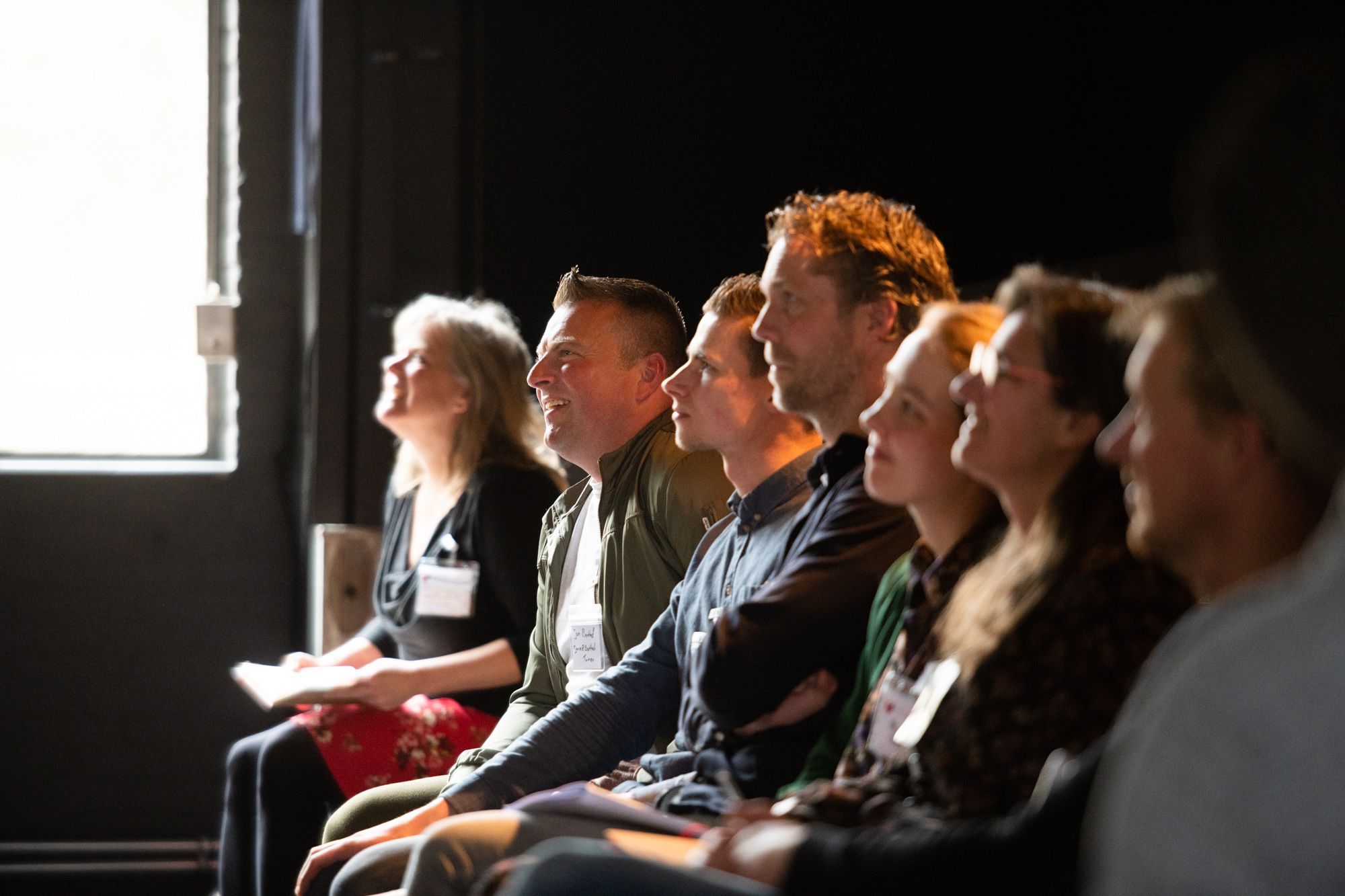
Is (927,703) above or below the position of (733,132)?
below

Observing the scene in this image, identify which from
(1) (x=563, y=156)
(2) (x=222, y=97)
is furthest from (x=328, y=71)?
(1) (x=563, y=156)

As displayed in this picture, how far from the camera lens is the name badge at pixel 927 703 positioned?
1316 millimetres

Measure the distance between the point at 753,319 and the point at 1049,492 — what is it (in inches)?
36.9

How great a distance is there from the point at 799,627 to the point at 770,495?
0.44m

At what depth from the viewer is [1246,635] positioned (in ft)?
2.26

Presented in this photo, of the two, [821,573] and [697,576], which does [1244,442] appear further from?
[697,576]

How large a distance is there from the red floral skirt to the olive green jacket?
1.04ft

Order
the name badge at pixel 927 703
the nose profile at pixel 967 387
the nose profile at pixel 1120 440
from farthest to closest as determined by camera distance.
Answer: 1. the nose profile at pixel 967 387
2. the name badge at pixel 927 703
3. the nose profile at pixel 1120 440

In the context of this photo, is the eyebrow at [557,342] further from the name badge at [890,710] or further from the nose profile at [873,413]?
the name badge at [890,710]

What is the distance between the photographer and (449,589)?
3.00m

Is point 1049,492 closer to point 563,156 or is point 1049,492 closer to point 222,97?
point 563,156

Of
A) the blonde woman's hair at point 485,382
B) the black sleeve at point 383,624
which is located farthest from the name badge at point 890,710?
the black sleeve at point 383,624

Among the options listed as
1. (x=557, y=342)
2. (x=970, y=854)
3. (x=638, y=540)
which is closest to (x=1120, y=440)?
(x=970, y=854)

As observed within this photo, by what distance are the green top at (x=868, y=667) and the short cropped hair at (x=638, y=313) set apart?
1.14 metres
